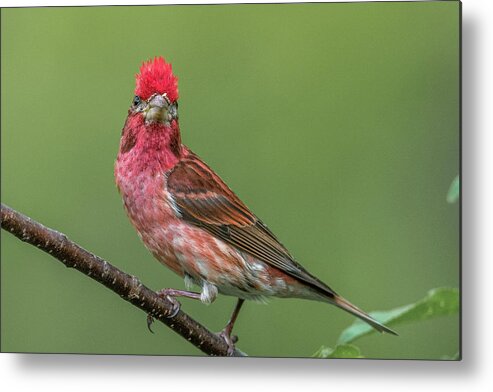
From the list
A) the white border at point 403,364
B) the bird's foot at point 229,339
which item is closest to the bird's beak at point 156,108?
the white border at point 403,364

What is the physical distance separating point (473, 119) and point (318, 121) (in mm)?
613

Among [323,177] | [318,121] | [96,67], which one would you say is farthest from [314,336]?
[96,67]

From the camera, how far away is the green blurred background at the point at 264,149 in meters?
3.51

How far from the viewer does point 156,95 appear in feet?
11.1

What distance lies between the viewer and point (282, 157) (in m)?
3.63

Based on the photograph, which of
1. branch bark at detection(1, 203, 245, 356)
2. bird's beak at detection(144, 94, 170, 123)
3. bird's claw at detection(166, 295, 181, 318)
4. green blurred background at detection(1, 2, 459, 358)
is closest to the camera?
branch bark at detection(1, 203, 245, 356)

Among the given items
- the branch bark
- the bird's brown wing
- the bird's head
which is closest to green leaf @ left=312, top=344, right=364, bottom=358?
the bird's brown wing

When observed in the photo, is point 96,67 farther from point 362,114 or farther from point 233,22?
point 362,114

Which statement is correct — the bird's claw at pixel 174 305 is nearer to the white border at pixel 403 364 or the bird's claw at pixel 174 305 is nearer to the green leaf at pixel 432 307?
the white border at pixel 403 364

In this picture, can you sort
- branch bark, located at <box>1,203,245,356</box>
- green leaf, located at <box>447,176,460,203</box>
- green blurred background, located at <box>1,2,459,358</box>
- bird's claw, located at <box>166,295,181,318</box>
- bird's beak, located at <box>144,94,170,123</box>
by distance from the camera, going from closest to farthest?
branch bark, located at <box>1,203,245,356</box> < green leaf, located at <box>447,176,460,203</box> < bird's claw, located at <box>166,295,181,318</box> < bird's beak, located at <box>144,94,170,123</box> < green blurred background, located at <box>1,2,459,358</box>

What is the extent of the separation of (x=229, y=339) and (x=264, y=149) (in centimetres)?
78

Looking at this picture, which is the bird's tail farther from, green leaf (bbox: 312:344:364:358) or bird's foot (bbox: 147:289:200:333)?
bird's foot (bbox: 147:289:200:333)

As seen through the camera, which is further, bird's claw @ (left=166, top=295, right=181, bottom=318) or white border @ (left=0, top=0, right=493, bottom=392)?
white border @ (left=0, top=0, right=493, bottom=392)

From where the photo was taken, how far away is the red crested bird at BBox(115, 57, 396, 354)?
3.39 metres
